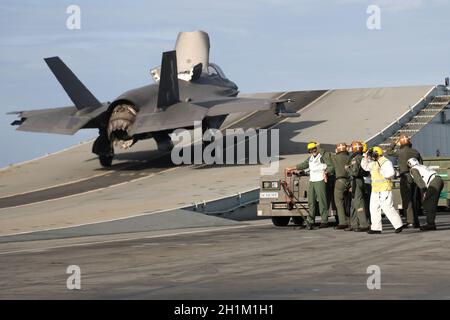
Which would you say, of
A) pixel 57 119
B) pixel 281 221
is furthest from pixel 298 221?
pixel 57 119

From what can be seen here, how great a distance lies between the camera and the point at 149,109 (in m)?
40.0

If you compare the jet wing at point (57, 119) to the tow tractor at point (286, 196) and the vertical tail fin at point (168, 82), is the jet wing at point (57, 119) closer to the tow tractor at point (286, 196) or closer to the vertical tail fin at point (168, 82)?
the vertical tail fin at point (168, 82)

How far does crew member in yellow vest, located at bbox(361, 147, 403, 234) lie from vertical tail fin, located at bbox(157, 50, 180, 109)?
61.1 ft

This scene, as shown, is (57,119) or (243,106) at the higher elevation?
(243,106)

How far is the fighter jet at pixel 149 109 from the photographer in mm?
38938

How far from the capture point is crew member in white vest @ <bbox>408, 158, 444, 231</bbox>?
66.3 feet

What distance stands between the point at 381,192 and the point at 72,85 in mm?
24420

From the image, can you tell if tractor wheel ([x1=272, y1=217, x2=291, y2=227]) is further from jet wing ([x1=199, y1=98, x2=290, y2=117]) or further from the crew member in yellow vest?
jet wing ([x1=199, y1=98, x2=290, y2=117])

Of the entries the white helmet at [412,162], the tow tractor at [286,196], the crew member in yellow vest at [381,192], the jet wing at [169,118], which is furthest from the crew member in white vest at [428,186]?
the jet wing at [169,118]

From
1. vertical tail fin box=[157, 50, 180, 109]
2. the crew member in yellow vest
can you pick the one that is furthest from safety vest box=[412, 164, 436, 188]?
vertical tail fin box=[157, 50, 180, 109]

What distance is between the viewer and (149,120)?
39.0 metres

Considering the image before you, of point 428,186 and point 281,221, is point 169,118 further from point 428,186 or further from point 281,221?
point 428,186
